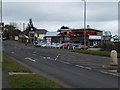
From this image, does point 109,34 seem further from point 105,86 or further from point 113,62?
point 105,86

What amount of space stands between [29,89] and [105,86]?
12.1 ft

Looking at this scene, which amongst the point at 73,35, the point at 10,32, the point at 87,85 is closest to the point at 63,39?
the point at 73,35

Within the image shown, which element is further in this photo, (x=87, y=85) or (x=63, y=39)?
(x=63, y=39)

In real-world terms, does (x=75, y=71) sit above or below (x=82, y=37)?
below

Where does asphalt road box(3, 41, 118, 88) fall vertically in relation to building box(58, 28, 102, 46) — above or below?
below

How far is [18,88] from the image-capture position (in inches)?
541

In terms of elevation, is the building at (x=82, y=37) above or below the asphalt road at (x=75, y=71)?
above

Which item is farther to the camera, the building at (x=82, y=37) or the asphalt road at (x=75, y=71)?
the building at (x=82, y=37)

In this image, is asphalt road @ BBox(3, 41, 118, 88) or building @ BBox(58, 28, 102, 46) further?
building @ BBox(58, 28, 102, 46)

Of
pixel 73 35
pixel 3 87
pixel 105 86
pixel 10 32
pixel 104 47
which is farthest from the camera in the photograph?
pixel 10 32

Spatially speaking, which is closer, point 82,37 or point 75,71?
point 75,71

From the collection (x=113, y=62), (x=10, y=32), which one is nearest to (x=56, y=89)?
(x=113, y=62)

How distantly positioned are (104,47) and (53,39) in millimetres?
77133

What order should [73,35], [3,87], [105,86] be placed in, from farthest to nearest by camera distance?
[73,35]
[105,86]
[3,87]
